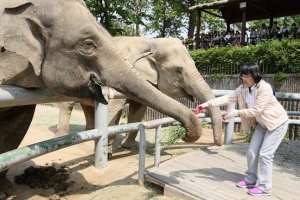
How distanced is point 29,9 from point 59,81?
0.61m

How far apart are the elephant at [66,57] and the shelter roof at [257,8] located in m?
13.2

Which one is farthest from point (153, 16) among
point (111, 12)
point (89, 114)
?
point (89, 114)

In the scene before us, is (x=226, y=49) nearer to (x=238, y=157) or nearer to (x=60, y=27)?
(x=238, y=157)

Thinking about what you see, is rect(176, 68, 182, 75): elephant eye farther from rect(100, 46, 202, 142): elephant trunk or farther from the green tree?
the green tree

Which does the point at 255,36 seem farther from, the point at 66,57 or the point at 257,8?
the point at 66,57

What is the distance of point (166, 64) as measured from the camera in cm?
604

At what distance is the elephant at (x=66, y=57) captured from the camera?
2729mm

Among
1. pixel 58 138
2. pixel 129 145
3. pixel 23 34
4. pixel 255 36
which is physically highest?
pixel 255 36

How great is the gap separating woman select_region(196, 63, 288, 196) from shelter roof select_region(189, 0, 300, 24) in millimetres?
12158

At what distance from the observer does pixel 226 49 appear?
1349cm

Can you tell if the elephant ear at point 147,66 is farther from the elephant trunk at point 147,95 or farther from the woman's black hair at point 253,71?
the elephant trunk at point 147,95

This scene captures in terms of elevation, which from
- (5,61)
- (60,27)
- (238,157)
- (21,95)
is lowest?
(238,157)

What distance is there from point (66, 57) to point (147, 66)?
342cm

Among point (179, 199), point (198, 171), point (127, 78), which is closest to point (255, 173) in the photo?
point (198, 171)
